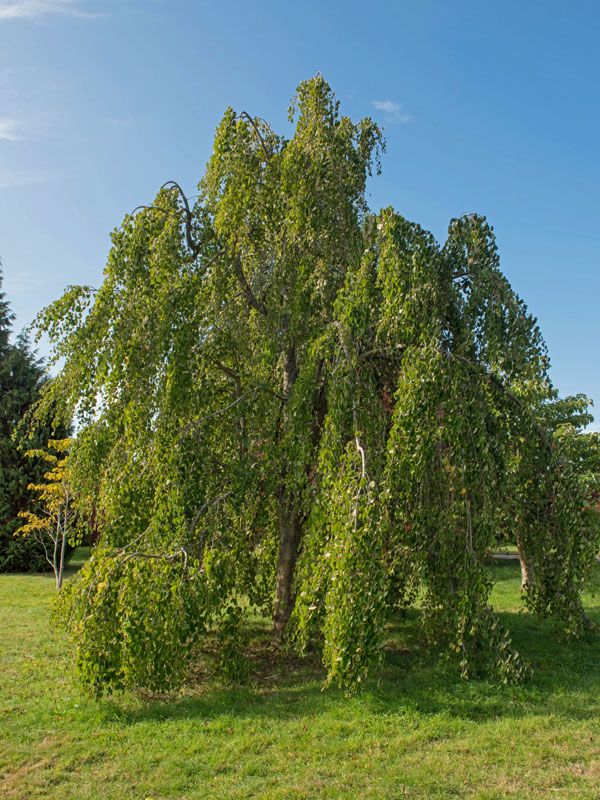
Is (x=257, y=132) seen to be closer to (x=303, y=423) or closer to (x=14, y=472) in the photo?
(x=303, y=423)

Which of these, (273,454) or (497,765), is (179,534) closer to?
(273,454)

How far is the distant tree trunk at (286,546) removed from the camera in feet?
19.0

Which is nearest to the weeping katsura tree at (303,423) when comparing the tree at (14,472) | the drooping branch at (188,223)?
the drooping branch at (188,223)

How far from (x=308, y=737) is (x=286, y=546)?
2.20 meters

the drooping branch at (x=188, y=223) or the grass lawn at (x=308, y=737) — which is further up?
the drooping branch at (x=188, y=223)

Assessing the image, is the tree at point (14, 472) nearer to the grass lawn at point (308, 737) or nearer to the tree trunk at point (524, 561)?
the grass lawn at point (308, 737)

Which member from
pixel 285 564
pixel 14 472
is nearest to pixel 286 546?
pixel 285 564

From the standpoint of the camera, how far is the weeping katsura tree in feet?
13.6

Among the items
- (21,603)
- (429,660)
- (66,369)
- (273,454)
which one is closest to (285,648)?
(429,660)

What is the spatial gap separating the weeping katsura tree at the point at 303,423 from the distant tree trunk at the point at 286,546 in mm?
30

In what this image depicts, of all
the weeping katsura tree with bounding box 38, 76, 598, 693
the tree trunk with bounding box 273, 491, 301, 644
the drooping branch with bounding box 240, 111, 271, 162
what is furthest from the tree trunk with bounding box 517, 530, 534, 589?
the drooping branch with bounding box 240, 111, 271, 162

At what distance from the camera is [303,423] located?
4.70 m

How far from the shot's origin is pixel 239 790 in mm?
3238

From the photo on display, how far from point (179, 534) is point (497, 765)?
2556mm
